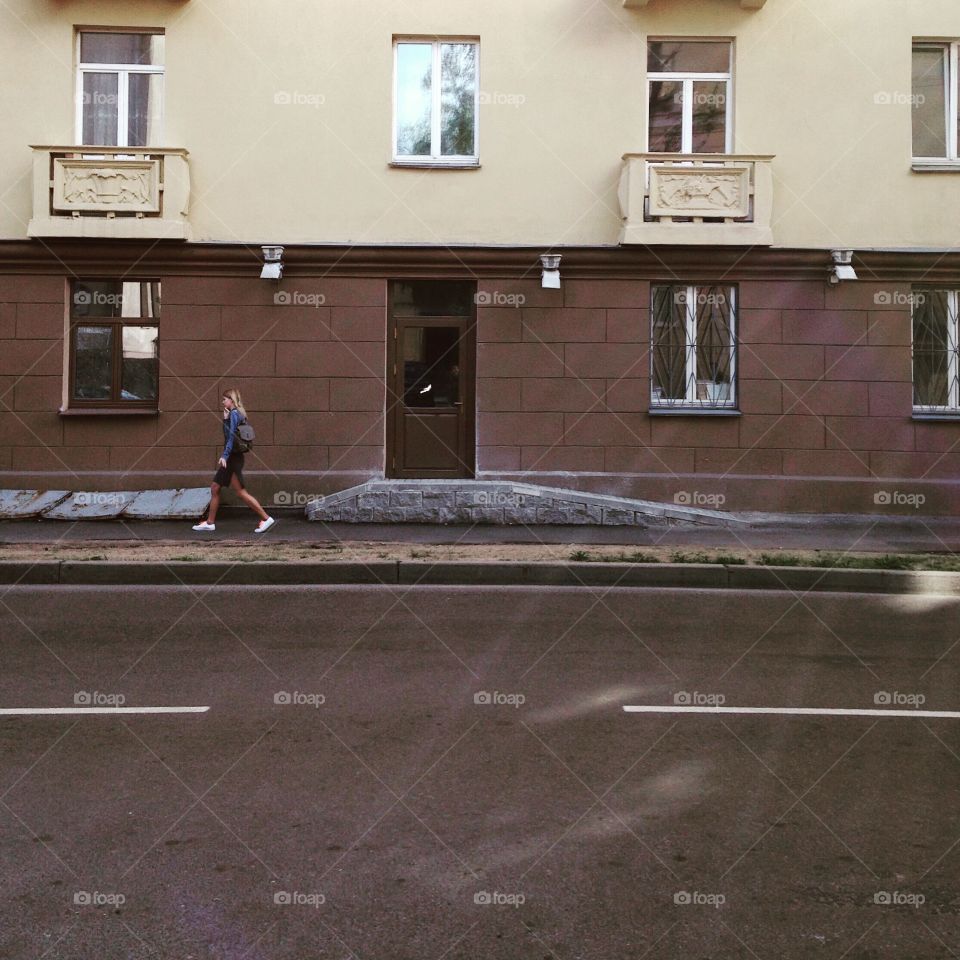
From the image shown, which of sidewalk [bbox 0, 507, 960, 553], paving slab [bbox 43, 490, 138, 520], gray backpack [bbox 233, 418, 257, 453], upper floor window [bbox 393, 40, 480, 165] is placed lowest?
sidewalk [bbox 0, 507, 960, 553]

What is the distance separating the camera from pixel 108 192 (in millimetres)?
14836

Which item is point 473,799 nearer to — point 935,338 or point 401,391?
point 401,391

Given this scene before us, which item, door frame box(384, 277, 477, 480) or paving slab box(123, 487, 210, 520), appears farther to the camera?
door frame box(384, 277, 477, 480)

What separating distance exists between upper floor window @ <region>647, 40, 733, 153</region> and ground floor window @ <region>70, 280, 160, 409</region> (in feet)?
25.5

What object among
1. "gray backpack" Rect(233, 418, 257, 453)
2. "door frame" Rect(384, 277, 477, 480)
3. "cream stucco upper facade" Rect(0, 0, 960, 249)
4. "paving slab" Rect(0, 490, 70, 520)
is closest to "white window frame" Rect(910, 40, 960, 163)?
"cream stucco upper facade" Rect(0, 0, 960, 249)

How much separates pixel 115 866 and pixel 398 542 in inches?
338

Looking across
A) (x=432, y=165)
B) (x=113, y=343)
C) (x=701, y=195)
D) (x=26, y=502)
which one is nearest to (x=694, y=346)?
(x=701, y=195)

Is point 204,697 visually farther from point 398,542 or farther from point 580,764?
point 398,542

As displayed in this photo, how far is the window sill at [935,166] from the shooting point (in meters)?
15.4

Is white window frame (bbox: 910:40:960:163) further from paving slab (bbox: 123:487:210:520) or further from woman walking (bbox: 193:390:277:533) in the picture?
paving slab (bbox: 123:487:210:520)

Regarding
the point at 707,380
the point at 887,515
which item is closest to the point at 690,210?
the point at 707,380

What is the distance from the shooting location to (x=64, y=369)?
1534cm

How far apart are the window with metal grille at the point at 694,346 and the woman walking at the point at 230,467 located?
600 cm

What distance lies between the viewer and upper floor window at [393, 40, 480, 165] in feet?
51.1
